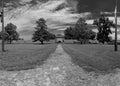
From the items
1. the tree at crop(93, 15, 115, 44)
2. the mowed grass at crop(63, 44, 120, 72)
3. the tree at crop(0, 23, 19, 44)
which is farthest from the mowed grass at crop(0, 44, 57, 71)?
the tree at crop(0, 23, 19, 44)

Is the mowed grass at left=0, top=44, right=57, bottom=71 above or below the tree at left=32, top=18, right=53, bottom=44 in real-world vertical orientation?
below

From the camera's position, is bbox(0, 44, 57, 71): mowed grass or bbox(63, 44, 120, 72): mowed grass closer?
bbox(0, 44, 57, 71): mowed grass

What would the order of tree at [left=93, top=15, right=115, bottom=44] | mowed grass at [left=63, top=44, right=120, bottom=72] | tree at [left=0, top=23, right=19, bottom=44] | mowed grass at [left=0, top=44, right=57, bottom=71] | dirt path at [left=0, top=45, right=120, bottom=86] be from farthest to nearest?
tree at [left=0, top=23, right=19, bottom=44] < tree at [left=93, top=15, right=115, bottom=44] < mowed grass at [left=63, top=44, right=120, bottom=72] < mowed grass at [left=0, top=44, right=57, bottom=71] < dirt path at [left=0, top=45, right=120, bottom=86]

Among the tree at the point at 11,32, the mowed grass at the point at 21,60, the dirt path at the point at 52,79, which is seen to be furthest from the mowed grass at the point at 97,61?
the tree at the point at 11,32

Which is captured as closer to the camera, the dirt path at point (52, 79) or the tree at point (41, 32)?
the dirt path at point (52, 79)

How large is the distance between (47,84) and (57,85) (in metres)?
0.37

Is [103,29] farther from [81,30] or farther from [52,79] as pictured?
[52,79]

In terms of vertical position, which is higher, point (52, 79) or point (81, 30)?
point (81, 30)

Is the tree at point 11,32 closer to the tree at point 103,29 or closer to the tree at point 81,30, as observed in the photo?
the tree at point 81,30

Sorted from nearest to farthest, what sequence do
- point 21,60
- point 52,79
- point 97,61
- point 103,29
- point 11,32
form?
point 52,79 → point 97,61 → point 21,60 → point 103,29 → point 11,32

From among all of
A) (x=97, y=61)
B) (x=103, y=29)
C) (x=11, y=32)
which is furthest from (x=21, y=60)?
(x=11, y=32)

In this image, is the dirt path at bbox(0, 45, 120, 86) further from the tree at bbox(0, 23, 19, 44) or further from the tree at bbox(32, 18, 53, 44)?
the tree at bbox(0, 23, 19, 44)

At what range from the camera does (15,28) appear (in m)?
97.6

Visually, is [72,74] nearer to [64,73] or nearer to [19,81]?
[64,73]
